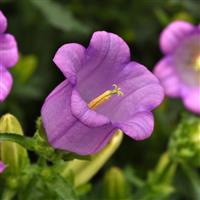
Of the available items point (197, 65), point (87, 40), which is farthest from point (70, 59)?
point (197, 65)

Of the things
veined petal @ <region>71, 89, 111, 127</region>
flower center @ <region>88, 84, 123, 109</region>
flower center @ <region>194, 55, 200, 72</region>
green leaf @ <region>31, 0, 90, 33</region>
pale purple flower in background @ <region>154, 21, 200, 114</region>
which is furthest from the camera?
flower center @ <region>194, 55, 200, 72</region>

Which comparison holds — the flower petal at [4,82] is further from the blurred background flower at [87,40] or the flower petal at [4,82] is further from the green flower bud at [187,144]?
the green flower bud at [187,144]

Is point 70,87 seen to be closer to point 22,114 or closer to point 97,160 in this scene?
point 97,160

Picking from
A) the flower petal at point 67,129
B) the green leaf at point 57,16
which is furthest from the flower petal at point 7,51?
the green leaf at point 57,16

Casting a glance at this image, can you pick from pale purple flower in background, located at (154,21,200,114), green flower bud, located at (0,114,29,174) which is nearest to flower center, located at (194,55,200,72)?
pale purple flower in background, located at (154,21,200,114)

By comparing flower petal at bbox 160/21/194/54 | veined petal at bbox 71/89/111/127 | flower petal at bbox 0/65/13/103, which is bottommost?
flower petal at bbox 160/21/194/54

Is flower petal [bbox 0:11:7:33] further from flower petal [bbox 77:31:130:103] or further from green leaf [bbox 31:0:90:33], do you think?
green leaf [bbox 31:0:90:33]

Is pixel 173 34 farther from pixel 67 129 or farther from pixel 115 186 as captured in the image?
pixel 67 129
